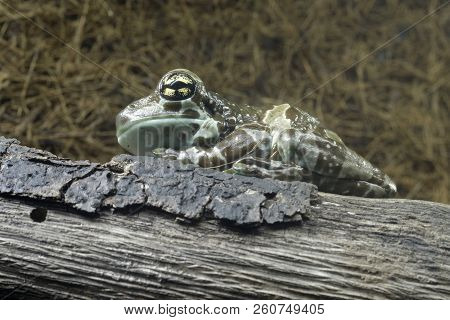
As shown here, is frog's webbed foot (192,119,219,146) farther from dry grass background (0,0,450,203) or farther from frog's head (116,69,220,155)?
dry grass background (0,0,450,203)

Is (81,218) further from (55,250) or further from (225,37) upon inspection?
(225,37)

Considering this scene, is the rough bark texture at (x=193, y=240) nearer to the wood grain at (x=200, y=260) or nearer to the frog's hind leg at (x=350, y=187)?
the wood grain at (x=200, y=260)

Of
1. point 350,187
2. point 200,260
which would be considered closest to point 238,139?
point 350,187

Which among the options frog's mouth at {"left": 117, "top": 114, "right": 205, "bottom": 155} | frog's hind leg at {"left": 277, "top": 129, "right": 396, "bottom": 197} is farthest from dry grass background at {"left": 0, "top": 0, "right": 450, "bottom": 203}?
frog's hind leg at {"left": 277, "top": 129, "right": 396, "bottom": 197}

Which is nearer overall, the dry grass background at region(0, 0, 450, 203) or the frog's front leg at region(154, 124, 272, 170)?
the frog's front leg at region(154, 124, 272, 170)

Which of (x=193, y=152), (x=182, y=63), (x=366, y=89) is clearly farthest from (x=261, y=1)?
(x=193, y=152)

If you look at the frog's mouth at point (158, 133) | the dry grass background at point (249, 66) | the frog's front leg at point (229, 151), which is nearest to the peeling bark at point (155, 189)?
the frog's front leg at point (229, 151)

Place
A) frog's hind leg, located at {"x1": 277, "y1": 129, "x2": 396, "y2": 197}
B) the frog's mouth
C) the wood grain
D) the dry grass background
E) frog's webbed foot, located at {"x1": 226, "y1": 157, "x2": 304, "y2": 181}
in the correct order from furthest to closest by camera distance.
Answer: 1. the dry grass background
2. the frog's mouth
3. frog's hind leg, located at {"x1": 277, "y1": 129, "x2": 396, "y2": 197}
4. frog's webbed foot, located at {"x1": 226, "y1": 157, "x2": 304, "y2": 181}
5. the wood grain
